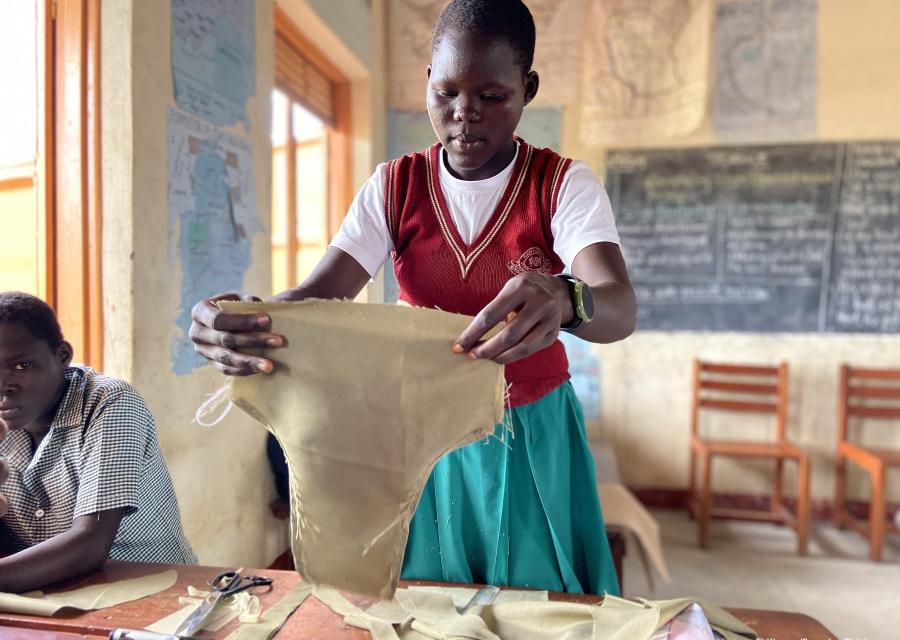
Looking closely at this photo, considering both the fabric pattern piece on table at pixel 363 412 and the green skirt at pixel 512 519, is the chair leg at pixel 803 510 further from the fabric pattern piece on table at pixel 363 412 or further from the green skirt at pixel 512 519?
A: the fabric pattern piece on table at pixel 363 412

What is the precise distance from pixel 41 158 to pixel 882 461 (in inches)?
155

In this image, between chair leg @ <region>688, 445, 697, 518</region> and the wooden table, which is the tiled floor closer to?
chair leg @ <region>688, 445, 697, 518</region>

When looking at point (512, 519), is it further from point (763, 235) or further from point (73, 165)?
point (763, 235)

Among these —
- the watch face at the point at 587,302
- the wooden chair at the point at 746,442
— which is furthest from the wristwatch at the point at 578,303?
the wooden chair at the point at 746,442

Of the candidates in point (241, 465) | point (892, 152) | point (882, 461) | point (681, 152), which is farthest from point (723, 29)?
point (241, 465)

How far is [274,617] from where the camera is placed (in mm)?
840

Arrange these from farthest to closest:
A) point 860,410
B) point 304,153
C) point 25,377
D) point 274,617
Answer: point 860,410 < point 304,153 < point 25,377 < point 274,617

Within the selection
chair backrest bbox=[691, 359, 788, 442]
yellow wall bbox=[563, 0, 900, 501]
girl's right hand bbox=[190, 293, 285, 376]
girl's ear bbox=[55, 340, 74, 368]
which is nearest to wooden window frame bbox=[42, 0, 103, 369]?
girl's ear bbox=[55, 340, 74, 368]

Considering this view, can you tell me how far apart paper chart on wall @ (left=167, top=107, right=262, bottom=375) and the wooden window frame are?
0.21m

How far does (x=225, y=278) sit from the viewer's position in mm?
2135

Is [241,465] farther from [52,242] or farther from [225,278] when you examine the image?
[52,242]

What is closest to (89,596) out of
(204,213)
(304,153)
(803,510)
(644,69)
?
(204,213)

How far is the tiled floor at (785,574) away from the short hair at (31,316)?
2.69 meters

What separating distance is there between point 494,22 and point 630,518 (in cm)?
229
